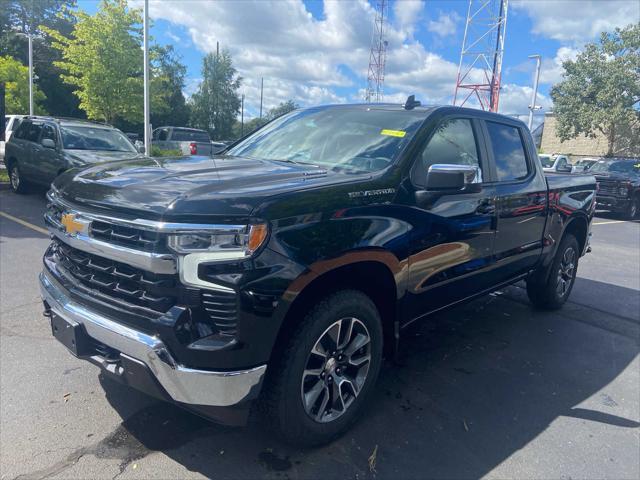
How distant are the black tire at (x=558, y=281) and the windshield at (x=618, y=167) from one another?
12.7 m

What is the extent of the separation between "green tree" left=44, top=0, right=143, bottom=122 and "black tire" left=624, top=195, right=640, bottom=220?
17.8 m

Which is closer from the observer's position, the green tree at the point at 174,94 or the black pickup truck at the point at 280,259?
the black pickup truck at the point at 280,259

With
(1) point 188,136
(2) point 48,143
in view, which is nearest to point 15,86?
(1) point 188,136

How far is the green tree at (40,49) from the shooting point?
111 feet

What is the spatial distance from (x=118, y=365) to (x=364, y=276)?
4.56ft

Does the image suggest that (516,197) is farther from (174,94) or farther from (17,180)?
(174,94)

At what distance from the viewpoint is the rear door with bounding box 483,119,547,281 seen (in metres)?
4.04

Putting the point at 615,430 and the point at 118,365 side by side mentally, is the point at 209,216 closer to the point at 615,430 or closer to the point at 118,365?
the point at 118,365

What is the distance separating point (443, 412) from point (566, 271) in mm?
3092

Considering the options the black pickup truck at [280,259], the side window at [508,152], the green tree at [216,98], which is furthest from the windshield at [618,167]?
the green tree at [216,98]

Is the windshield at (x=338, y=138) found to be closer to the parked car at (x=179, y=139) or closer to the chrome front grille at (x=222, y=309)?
the chrome front grille at (x=222, y=309)

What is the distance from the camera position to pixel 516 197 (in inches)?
163

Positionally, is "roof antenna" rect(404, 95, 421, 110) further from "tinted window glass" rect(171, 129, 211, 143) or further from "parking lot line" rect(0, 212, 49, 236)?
"tinted window glass" rect(171, 129, 211, 143)

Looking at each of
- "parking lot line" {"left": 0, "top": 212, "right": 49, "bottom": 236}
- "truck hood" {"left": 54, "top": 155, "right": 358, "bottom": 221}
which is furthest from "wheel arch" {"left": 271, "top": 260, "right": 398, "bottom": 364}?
"parking lot line" {"left": 0, "top": 212, "right": 49, "bottom": 236}
